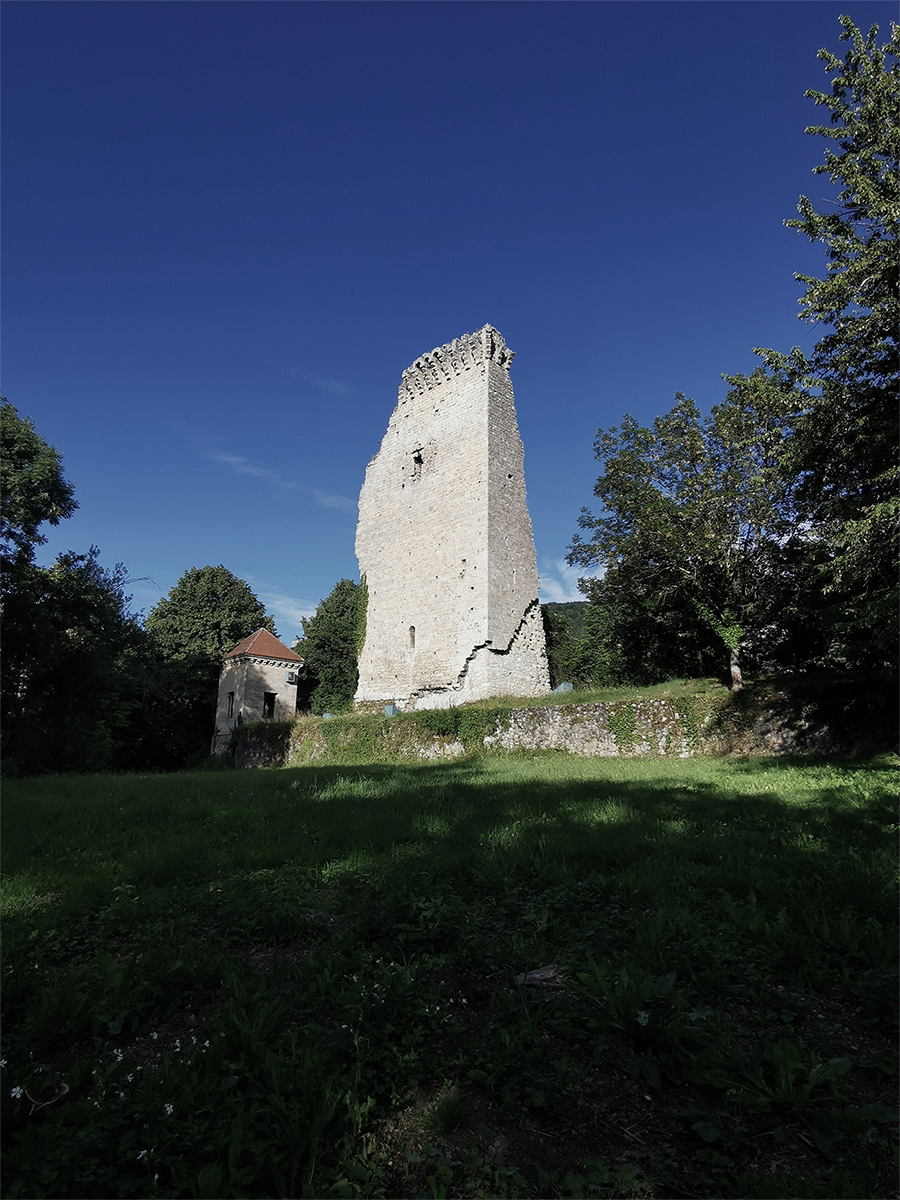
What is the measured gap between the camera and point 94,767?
20.0m

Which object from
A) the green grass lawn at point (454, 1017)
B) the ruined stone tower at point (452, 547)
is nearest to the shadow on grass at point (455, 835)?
the green grass lawn at point (454, 1017)

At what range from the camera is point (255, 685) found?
2852cm

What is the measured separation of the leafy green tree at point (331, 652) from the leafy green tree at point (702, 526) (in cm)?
1682

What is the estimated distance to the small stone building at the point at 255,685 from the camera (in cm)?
2836

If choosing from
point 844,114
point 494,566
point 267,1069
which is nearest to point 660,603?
point 494,566

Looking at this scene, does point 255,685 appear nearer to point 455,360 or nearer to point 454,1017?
point 455,360

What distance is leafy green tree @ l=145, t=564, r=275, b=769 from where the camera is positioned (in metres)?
32.8

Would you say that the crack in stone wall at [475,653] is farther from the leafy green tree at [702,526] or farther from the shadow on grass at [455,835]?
the shadow on grass at [455,835]

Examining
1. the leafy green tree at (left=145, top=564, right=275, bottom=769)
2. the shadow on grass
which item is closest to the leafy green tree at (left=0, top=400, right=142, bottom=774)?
the leafy green tree at (left=145, top=564, right=275, bottom=769)

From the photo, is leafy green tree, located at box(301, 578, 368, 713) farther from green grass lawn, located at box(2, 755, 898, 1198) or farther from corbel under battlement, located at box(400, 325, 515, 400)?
green grass lawn, located at box(2, 755, 898, 1198)

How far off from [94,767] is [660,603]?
20.0 meters

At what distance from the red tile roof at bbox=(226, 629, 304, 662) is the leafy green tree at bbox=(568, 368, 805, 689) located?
55.1ft

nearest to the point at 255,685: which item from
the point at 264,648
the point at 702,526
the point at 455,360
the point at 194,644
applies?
the point at 264,648

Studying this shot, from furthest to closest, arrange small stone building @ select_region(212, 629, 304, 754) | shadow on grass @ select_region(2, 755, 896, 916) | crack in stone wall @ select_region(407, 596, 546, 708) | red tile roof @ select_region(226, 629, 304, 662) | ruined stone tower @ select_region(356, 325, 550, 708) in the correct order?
red tile roof @ select_region(226, 629, 304, 662), small stone building @ select_region(212, 629, 304, 754), ruined stone tower @ select_region(356, 325, 550, 708), crack in stone wall @ select_region(407, 596, 546, 708), shadow on grass @ select_region(2, 755, 896, 916)
